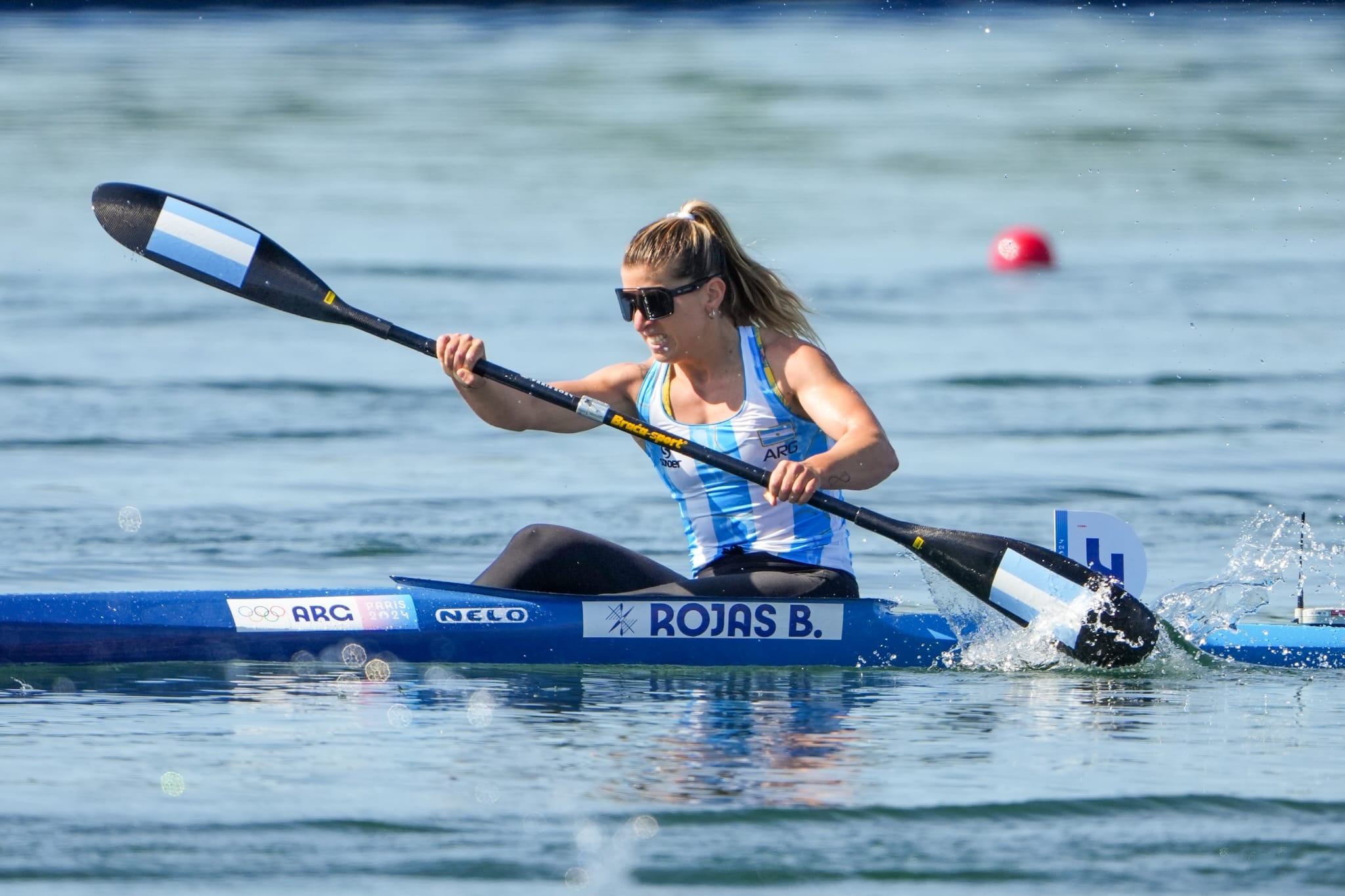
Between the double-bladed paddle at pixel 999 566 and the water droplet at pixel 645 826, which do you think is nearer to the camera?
the water droplet at pixel 645 826

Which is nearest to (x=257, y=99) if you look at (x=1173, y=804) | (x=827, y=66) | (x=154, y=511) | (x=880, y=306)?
(x=827, y=66)

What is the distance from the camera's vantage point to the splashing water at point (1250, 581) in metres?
5.95

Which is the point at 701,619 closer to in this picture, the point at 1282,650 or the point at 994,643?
the point at 994,643

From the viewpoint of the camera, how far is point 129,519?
8.19 meters

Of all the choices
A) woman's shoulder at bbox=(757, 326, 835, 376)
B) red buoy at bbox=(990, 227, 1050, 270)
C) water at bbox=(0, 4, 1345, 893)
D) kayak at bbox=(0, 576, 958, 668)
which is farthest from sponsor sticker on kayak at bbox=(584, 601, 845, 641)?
red buoy at bbox=(990, 227, 1050, 270)

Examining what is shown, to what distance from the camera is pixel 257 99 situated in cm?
2953

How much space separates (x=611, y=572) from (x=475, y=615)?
408 millimetres

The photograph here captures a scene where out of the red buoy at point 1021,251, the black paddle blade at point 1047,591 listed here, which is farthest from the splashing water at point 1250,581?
the red buoy at point 1021,251

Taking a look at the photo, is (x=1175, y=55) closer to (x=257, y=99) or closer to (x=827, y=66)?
(x=827, y=66)

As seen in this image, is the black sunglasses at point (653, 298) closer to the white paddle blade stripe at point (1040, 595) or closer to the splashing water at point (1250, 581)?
the white paddle blade stripe at point (1040, 595)

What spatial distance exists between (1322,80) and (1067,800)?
31996mm

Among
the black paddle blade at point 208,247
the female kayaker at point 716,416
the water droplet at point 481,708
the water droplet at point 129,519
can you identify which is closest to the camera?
the water droplet at point 481,708

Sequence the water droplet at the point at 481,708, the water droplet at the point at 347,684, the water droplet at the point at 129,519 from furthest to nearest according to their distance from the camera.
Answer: the water droplet at the point at 129,519 → the water droplet at the point at 347,684 → the water droplet at the point at 481,708

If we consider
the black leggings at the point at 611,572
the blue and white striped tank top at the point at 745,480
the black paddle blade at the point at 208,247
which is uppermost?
the black paddle blade at the point at 208,247
